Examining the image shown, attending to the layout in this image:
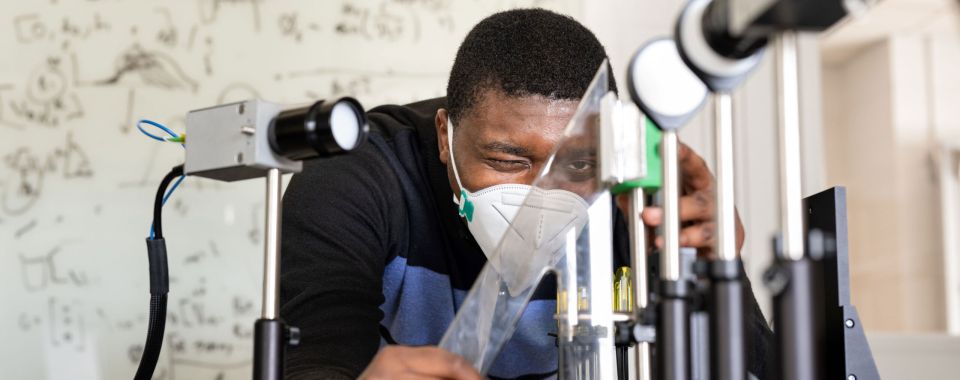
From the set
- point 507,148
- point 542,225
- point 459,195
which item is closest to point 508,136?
point 507,148

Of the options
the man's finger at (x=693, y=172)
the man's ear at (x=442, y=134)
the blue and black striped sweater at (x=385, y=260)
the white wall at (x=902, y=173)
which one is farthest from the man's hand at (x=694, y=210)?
the white wall at (x=902, y=173)

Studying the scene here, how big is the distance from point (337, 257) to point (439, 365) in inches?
16.1

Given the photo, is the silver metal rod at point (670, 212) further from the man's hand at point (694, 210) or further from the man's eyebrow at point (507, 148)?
the man's eyebrow at point (507, 148)

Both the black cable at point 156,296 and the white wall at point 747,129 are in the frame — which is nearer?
the black cable at point 156,296

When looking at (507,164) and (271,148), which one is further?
(507,164)

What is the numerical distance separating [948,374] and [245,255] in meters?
1.86

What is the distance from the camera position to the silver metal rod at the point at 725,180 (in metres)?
0.57

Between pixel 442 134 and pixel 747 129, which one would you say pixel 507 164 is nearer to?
pixel 442 134

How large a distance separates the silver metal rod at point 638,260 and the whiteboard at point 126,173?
1494 millimetres

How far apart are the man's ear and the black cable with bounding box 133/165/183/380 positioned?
0.54 meters

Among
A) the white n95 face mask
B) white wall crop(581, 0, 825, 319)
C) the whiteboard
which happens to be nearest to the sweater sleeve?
the white n95 face mask

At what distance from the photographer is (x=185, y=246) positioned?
2.19 meters

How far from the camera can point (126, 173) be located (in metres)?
2.18

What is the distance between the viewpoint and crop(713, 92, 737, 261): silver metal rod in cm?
57
